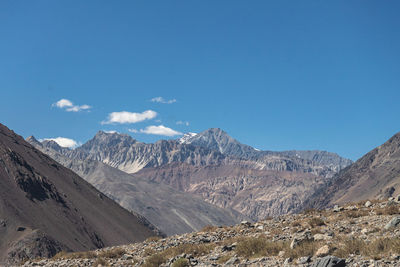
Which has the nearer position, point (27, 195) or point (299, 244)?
point (299, 244)

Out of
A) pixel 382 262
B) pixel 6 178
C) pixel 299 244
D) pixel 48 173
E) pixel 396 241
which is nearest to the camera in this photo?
pixel 382 262

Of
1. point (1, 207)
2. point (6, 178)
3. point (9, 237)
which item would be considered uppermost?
point (6, 178)

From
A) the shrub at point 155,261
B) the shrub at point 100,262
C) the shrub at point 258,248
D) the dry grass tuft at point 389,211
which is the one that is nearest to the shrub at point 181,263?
the shrub at point 155,261

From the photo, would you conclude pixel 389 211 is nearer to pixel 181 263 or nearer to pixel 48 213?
pixel 181 263

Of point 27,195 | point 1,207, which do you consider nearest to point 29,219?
point 1,207

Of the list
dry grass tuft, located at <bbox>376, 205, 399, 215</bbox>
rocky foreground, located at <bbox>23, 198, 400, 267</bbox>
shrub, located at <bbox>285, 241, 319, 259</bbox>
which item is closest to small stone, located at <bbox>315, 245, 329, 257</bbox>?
rocky foreground, located at <bbox>23, 198, 400, 267</bbox>

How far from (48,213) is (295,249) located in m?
113

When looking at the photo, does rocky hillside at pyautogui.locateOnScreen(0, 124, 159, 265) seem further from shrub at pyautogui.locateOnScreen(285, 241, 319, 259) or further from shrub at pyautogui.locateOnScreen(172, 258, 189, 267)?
shrub at pyautogui.locateOnScreen(285, 241, 319, 259)

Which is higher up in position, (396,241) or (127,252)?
(396,241)

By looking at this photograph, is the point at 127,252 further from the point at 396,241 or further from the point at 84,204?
the point at 84,204

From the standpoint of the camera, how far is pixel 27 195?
390 feet

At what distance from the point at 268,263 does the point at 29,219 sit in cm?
10365

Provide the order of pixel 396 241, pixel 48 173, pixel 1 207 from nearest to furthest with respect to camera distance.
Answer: pixel 396 241 < pixel 1 207 < pixel 48 173

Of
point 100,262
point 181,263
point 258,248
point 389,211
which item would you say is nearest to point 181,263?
point 181,263
